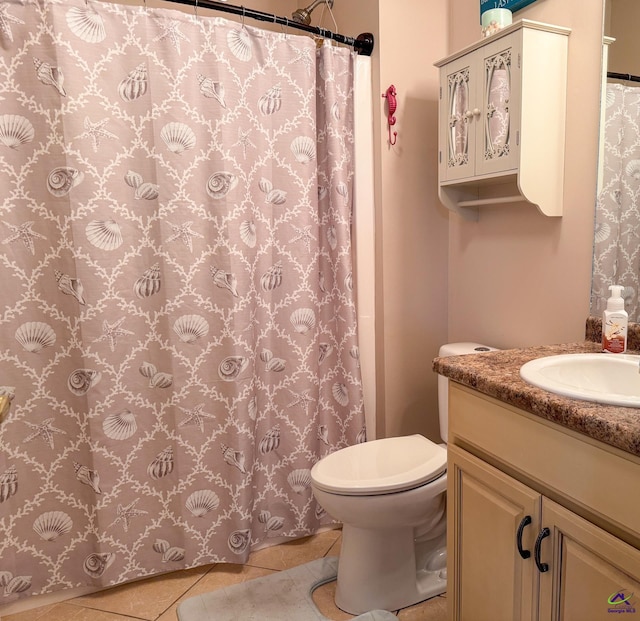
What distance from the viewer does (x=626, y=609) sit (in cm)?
90

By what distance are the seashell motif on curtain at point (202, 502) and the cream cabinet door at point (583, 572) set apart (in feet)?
3.93

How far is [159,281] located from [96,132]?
1.65 feet

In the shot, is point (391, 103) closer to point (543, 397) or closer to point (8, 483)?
point (543, 397)

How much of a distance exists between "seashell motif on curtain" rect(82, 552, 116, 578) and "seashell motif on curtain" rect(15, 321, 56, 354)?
0.74 meters

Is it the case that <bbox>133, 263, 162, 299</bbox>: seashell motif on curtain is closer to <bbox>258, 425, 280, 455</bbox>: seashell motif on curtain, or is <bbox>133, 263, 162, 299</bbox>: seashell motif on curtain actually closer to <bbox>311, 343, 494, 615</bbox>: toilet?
<bbox>258, 425, 280, 455</bbox>: seashell motif on curtain

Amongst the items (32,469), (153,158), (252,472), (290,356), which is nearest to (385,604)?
(252,472)

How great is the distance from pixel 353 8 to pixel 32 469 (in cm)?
208

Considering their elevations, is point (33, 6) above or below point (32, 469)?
above

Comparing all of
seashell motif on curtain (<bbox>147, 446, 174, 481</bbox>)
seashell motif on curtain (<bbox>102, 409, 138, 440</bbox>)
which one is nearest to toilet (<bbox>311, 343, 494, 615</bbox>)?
seashell motif on curtain (<bbox>147, 446, 174, 481</bbox>)

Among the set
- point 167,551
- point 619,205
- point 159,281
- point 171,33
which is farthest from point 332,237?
point 167,551

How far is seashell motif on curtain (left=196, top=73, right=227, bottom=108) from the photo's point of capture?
1.76m

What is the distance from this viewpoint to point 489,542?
1227 mm

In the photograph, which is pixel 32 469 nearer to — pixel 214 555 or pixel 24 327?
pixel 24 327

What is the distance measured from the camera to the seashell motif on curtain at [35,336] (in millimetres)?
1662
